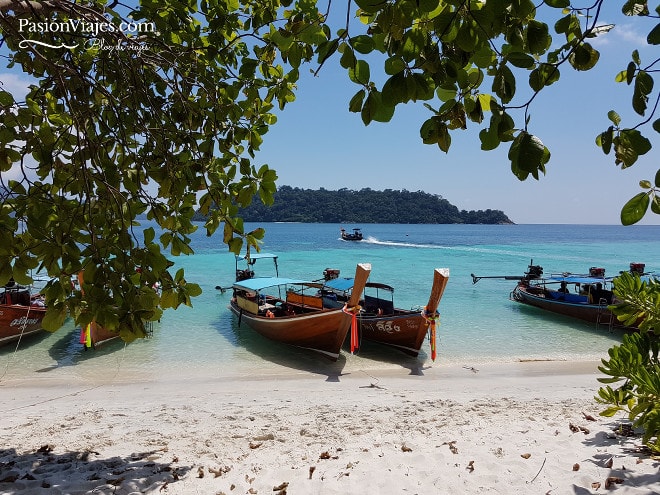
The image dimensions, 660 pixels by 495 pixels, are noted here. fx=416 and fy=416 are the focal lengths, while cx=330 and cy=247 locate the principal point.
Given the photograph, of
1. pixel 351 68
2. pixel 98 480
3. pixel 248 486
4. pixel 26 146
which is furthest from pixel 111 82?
pixel 248 486

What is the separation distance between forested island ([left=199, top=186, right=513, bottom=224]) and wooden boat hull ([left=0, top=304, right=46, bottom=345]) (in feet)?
408

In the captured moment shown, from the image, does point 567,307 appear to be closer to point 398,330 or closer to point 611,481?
point 398,330

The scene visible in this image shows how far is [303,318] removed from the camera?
1082 cm

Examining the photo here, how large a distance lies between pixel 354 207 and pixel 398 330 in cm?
14006

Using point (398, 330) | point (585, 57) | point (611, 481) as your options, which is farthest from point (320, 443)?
point (398, 330)

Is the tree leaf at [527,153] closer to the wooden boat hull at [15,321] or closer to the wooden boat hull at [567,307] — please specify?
Result: the wooden boat hull at [15,321]

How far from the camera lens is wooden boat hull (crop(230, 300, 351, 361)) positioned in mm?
10258

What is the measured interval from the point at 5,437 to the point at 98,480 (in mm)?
2677

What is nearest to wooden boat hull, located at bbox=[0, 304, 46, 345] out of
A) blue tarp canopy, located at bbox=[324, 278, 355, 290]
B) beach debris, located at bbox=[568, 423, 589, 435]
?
blue tarp canopy, located at bbox=[324, 278, 355, 290]

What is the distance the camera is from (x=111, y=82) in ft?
12.0

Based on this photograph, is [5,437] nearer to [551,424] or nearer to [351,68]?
[351,68]

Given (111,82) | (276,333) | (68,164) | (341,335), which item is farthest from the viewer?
(276,333)

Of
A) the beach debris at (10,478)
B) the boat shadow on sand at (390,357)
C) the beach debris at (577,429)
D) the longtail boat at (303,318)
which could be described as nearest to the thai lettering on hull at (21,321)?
the longtail boat at (303,318)

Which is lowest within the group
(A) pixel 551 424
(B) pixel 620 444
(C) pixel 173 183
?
(A) pixel 551 424
